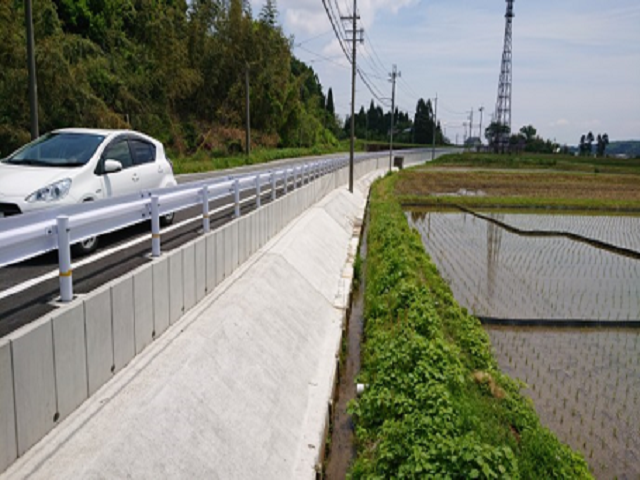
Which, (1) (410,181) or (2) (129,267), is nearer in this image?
(2) (129,267)

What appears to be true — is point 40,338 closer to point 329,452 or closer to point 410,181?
point 329,452

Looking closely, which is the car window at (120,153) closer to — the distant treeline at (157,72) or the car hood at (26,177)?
the car hood at (26,177)

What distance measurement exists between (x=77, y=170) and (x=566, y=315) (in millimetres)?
10053

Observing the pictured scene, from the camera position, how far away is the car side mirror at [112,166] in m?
8.57

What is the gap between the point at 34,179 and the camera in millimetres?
7684

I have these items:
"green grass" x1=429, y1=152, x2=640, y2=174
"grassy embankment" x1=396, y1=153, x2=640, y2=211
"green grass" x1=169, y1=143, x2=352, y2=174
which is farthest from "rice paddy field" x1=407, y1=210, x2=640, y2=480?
"green grass" x1=429, y1=152, x2=640, y2=174

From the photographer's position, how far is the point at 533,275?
16.1m

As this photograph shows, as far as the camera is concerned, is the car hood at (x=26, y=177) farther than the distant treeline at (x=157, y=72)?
No

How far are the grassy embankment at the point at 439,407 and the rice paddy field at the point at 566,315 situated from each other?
72 centimetres

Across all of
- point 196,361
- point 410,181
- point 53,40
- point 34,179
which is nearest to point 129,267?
point 196,361

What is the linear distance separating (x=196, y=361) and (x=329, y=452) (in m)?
2.17

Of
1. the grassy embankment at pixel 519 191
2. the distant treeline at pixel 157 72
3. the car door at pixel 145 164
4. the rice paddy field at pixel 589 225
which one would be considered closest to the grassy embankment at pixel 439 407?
the car door at pixel 145 164

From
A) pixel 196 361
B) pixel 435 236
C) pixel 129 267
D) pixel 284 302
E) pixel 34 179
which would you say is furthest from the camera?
pixel 435 236

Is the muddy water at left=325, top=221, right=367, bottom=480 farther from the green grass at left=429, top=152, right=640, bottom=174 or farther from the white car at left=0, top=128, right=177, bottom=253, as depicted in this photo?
the green grass at left=429, top=152, right=640, bottom=174
